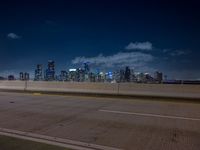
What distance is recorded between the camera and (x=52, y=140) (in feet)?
20.6

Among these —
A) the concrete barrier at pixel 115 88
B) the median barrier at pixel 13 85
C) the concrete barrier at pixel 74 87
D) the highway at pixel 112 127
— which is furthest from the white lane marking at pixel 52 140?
the median barrier at pixel 13 85

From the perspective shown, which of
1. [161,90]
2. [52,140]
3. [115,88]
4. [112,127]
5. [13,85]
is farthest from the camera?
[13,85]

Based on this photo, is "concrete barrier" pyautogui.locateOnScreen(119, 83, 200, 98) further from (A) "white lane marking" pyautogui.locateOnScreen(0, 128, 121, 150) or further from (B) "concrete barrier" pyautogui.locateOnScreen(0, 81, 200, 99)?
(A) "white lane marking" pyautogui.locateOnScreen(0, 128, 121, 150)

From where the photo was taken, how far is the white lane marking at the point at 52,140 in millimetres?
5798

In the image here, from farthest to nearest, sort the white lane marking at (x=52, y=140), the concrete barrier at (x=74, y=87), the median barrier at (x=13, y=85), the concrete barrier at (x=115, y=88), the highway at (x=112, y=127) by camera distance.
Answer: the median barrier at (x=13, y=85) < the concrete barrier at (x=74, y=87) < the concrete barrier at (x=115, y=88) < the highway at (x=112, y=127) < the white lane marking at (x=52, y=140)

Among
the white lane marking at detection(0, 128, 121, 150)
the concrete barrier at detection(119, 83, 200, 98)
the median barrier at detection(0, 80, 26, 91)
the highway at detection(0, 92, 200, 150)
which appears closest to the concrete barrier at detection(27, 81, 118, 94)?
the median barrier at detection(0, 80, 26, 91)

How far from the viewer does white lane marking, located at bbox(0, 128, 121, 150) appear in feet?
19.0

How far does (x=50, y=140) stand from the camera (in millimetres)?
6273

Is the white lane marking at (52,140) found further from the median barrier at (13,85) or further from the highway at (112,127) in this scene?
the median barrier at (13,85)

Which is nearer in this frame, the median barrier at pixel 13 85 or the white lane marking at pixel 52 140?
the white lane marking at pixel 52 140

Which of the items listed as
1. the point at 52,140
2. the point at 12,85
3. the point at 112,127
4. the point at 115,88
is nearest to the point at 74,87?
the point at 115,88

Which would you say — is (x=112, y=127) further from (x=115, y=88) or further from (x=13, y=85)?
(x=13, y=85)

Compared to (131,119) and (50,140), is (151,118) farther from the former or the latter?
(50,140)

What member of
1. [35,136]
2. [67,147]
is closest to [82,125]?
[35,136]
